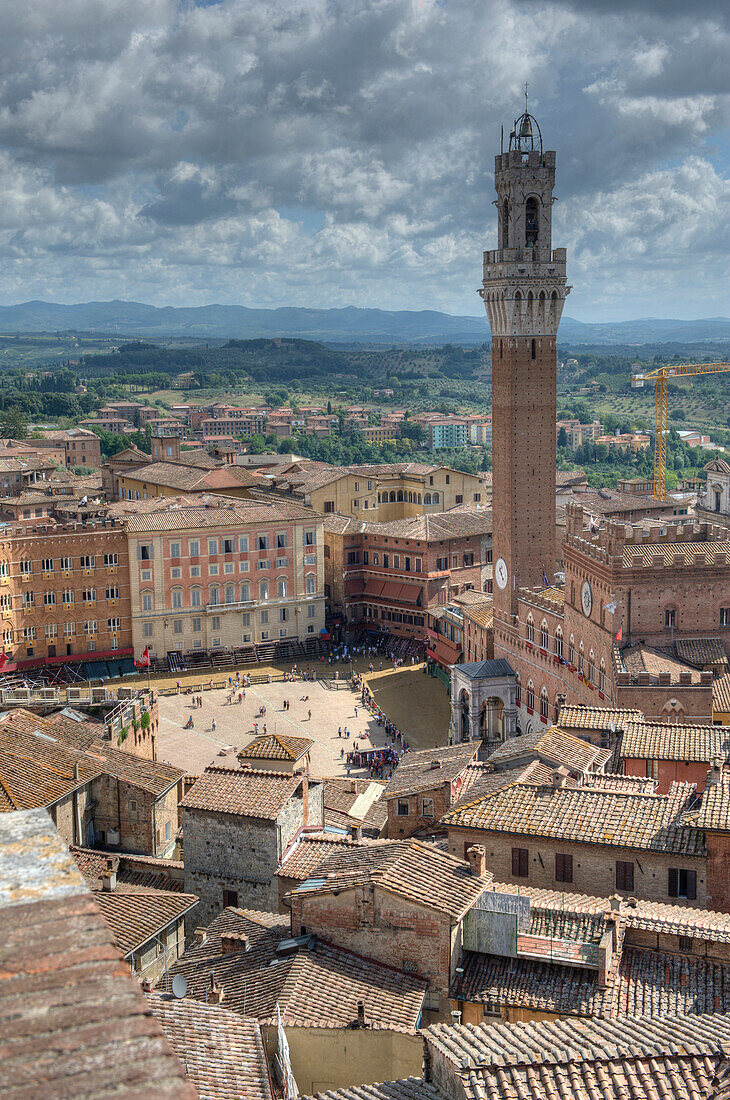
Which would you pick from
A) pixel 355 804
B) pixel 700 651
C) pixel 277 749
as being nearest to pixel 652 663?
pixel 700 651

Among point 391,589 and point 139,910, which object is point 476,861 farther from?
point 391,589

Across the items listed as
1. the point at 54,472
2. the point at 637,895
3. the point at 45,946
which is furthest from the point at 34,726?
the point at 54,472

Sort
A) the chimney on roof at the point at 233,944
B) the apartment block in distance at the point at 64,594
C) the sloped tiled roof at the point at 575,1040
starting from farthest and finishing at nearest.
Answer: the apartment block in distance at the point at 64,594 < the chimney on roof at the point at 233,944 < the sloped tiled roof at the point at 575,1040

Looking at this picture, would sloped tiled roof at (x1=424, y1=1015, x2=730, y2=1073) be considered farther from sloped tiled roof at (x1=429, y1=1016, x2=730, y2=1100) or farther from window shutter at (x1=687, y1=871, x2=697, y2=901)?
window shutter at (x1=687, y1=871, x2=697, y2=901)

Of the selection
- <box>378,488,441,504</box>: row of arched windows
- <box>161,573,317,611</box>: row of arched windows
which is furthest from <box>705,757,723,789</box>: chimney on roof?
<box>378,488,441,504</box>: row of arched windows

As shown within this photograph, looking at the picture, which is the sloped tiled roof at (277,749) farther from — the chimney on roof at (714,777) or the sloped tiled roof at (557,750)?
the chimney on roof at (714,777)

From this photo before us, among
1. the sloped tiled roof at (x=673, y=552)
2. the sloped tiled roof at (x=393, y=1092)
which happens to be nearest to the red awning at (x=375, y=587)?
the sloped tiled roof at (x=673, y=552)

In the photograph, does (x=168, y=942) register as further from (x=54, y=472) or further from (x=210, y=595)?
(x=54, y=472)
